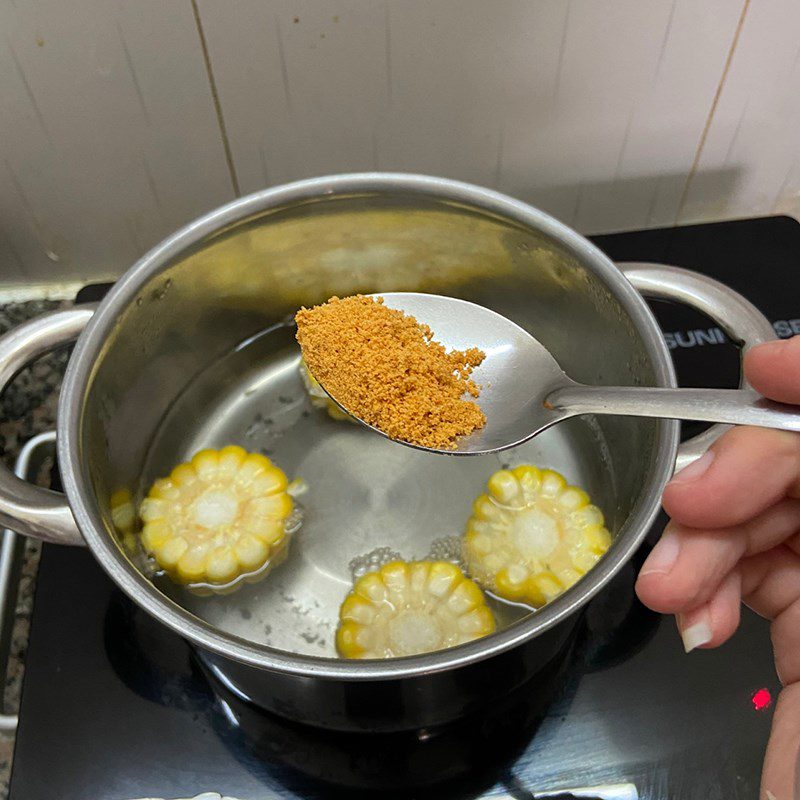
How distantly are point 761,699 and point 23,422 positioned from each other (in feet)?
2.09

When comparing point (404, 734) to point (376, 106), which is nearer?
point (404, 734)

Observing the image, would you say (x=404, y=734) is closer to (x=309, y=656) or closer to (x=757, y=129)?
(x=309, y=656)

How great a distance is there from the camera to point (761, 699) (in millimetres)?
518

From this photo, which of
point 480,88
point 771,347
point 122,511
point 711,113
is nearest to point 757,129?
point 711,113

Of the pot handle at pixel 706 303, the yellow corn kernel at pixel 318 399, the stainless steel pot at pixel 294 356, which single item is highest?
the pot handle at pixel 706 303

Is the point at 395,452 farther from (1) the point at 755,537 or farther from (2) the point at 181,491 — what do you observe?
(1) the point at 755,537

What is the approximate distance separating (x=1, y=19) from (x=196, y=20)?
131 mm

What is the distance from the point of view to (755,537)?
0.43 m

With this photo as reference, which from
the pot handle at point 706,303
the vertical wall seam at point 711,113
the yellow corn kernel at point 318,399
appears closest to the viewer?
the pot handle at point 706,303

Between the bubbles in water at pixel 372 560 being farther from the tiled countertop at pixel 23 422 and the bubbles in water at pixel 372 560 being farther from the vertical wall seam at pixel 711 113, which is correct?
the vertical wall seam at pixel 711 113

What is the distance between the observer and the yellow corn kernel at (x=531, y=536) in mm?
599

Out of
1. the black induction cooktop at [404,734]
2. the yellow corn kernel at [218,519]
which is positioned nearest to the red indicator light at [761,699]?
the black induction cooktop at [404,734]

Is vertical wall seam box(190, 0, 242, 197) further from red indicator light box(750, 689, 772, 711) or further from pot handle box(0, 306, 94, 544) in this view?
red indicator light box(750, 689, 772, 711)

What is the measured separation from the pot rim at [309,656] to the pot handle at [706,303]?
0.03 metres
